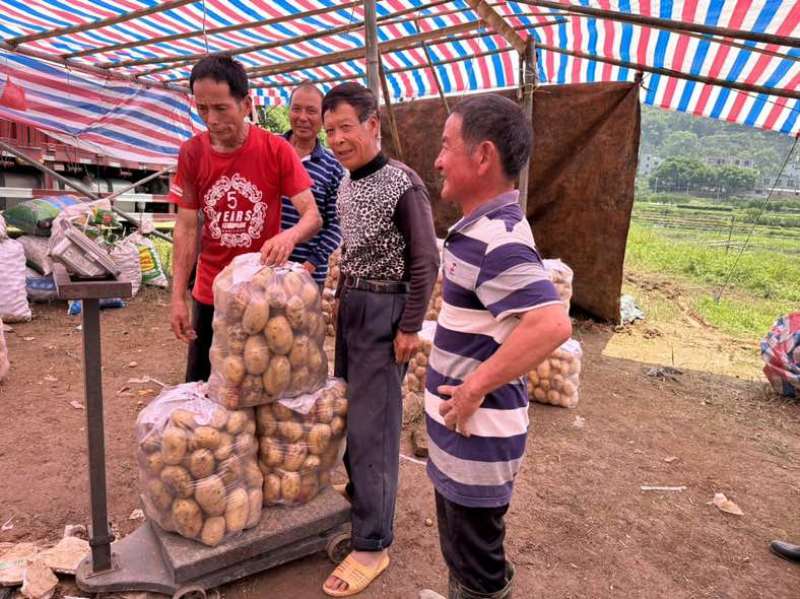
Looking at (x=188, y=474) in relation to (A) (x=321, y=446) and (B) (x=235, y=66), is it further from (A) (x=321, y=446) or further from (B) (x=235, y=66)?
(B) (x=235, y=66)

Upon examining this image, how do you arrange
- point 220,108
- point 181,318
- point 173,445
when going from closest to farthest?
point 173,445
point 220,108
point 181,318

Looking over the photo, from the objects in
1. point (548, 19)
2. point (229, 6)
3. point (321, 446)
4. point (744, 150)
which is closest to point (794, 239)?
point (548, 19)

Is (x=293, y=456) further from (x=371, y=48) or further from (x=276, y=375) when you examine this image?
(x=371, y=48)

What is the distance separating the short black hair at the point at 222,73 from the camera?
2.02 meters

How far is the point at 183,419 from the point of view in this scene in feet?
6.20

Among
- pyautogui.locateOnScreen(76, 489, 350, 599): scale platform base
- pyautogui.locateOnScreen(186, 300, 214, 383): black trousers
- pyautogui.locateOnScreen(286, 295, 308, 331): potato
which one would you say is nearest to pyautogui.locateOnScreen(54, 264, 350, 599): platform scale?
pyautogui.locateOnScreen(76, 489, 350, 599): scale platform base

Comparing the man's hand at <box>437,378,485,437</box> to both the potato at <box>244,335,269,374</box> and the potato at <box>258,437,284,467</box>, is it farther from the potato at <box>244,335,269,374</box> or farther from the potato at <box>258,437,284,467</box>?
the potato at <box>258,437,284,467</box>

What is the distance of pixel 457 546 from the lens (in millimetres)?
1552

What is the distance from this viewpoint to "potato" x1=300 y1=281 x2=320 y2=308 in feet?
6.74

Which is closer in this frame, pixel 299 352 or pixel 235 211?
pixel 299 352

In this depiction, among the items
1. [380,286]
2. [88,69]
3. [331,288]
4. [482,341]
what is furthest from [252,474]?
[88,69]

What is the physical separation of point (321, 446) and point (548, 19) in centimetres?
427

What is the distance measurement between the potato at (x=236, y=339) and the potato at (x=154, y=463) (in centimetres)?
44

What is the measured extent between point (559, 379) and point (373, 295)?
2.58 meters
